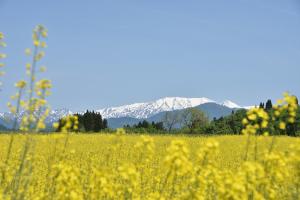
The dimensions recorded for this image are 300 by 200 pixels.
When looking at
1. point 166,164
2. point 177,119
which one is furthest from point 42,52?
point 177,119

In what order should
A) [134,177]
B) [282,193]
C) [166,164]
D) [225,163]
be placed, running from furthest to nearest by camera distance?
[225,163], [282,193], [134,177], [166,164]

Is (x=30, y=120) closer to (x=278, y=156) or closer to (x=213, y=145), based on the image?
(x=213, y=145)

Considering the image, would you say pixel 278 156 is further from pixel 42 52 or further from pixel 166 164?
pixel 42 52

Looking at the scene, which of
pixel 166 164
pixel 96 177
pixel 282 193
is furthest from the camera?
Answer: pixel 282 193

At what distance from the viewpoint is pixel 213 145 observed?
5121 millimetres

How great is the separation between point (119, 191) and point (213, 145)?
1761 mm

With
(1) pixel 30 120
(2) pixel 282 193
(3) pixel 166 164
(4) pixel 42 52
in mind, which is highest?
(4) pixel 42 52

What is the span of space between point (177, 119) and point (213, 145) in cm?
9573

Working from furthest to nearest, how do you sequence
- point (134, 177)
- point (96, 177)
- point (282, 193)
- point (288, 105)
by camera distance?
point (282, 193) → point (288, 105) → point (96, 177) → point (134, 177)

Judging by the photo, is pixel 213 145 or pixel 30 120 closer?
pixel 213 145

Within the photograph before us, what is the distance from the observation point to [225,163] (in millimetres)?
17984

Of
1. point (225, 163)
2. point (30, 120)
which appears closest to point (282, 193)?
point (30, 120)

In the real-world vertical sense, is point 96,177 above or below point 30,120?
below

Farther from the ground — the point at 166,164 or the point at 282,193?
the point at 166,164
